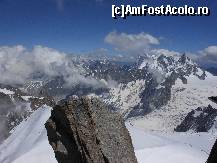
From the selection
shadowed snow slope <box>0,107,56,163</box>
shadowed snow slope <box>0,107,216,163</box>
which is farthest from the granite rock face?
shadowed snow slope <box>0,107,56,163</box>

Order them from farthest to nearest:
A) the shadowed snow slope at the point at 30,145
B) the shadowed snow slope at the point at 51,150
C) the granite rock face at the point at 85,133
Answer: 1. the shadowed snow slope at the point at 30,145
2. the shadowed snow slope at the point at 51,150
3. the granite rock face at the point at 85,133

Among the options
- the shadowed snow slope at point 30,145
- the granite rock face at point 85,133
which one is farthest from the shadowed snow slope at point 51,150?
the granite rock face at point 85,133

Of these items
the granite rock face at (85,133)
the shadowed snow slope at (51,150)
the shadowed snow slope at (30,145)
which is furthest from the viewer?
the shadowed snow slope at (30,145)

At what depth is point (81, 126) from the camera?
21.4m

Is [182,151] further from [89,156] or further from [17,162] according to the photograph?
[89,156]

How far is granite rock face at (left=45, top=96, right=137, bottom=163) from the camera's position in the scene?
2131cm

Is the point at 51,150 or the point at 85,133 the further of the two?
the point at 51,150

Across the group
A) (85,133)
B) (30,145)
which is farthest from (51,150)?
(85,133)

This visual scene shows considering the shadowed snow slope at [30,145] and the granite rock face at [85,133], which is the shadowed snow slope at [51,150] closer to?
the shadowed snow slope at [30,145]

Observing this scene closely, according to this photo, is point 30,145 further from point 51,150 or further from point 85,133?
point 85,133

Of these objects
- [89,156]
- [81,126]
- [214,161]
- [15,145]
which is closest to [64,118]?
[81,126]

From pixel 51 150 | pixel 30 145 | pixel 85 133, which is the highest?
pixel 85 133

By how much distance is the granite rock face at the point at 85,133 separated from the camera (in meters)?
21.3

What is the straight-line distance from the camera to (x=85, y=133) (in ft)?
70.0
